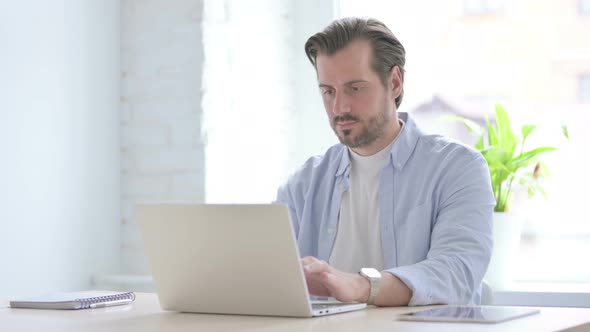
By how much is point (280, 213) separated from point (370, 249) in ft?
2.77

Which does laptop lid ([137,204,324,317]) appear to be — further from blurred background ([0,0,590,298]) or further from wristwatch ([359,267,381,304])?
blurred background ([0,0,590,298])

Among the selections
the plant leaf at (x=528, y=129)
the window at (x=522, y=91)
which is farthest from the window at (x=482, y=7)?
the plant leaf at (x=528, y=129)

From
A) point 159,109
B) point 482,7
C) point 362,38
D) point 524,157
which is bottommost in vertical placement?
point 524,157

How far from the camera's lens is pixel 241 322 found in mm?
1532

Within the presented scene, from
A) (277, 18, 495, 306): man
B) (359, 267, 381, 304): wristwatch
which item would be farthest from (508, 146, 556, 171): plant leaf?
(359, 267, 381, 304): wristwatch

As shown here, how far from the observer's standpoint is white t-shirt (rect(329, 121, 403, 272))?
91.1 inches

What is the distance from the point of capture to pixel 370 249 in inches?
91.0

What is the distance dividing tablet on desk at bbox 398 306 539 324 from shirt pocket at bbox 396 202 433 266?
1.61 feet

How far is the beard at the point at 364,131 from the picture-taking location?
2.32 metres

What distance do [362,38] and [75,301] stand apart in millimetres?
988

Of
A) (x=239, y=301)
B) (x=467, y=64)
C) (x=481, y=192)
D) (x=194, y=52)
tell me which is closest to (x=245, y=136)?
(x=194, y=52)

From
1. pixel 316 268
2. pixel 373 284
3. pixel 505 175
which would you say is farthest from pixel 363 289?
pixel 505 175

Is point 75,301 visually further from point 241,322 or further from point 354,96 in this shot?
point 354,96

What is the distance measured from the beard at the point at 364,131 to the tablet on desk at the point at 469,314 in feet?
2.42
